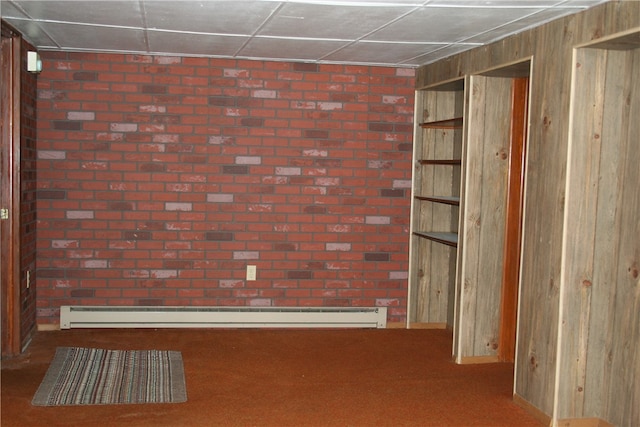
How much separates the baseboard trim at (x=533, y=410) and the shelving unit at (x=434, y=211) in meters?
1.87

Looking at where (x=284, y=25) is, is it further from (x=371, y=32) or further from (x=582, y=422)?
(x=582, y=422)

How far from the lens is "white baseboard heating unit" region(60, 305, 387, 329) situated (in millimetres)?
5738

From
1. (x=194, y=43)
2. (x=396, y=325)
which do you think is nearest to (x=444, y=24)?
(x=194, y=43)

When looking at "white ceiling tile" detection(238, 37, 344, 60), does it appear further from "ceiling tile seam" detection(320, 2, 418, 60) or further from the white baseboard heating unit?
the white baseboard heating unit

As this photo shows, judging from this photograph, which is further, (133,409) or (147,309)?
(147,309)

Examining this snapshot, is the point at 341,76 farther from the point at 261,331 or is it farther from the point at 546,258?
the point at 546,258

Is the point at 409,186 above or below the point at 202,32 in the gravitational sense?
below

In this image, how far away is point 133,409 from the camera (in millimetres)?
3951

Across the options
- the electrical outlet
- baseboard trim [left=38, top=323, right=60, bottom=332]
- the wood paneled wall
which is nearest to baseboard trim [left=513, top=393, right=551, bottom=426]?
the wood paneled wall

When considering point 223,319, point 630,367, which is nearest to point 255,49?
point 223,319

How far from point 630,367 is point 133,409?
263cm

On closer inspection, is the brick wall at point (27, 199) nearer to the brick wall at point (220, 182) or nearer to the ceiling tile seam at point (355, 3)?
the brick wall at point (220, 182)

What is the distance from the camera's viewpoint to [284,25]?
14.3 ft

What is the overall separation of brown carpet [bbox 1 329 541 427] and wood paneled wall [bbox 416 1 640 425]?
414 millimetres
